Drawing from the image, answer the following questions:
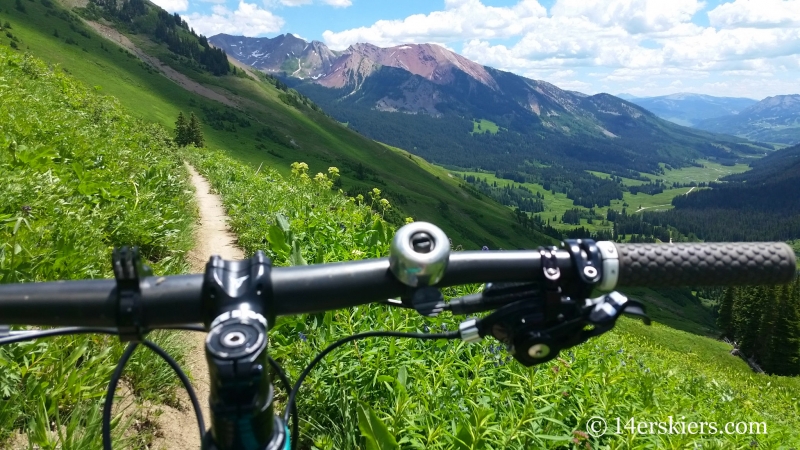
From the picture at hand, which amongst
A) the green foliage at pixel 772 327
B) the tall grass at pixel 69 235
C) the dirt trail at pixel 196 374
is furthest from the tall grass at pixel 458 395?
the green foliage at pixel 772 327

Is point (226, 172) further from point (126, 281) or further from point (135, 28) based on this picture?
point (135, 28)

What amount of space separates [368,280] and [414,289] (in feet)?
0.52

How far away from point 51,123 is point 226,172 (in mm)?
8836

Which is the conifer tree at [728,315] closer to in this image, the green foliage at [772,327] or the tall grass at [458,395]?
the green foliage at [772,327]

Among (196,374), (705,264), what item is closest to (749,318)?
(196,374)

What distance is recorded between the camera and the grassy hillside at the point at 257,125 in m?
90.4

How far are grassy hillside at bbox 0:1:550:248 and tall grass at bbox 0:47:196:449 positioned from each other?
66139 mm

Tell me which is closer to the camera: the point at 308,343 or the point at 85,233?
the point at 308,343

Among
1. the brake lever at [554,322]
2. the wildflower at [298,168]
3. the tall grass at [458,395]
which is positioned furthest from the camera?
the wildflower at [298,168]

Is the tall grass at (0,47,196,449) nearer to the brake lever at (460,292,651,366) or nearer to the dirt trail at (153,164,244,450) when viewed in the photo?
the dirt trail at (153,164,244,450)

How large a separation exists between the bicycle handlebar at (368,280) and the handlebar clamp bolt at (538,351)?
0.22m

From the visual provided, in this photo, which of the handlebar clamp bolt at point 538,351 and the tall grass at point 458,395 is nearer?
the handlebar clamp bolt at point 538,351

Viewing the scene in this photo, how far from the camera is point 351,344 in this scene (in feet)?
14.5

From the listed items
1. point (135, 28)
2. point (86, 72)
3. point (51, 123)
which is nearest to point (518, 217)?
point (86, 72)
